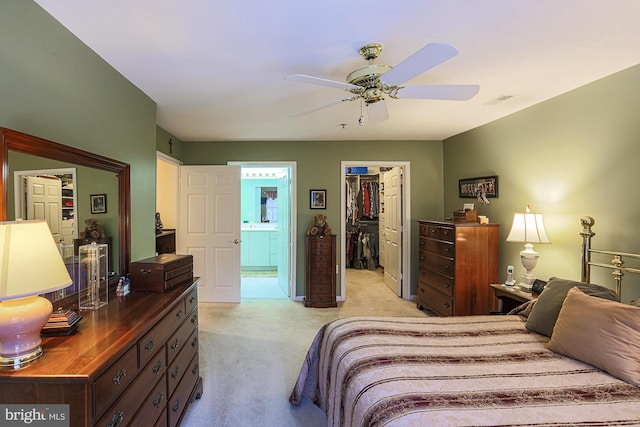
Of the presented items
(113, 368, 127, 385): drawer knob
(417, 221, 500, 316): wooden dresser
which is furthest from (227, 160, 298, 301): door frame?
(113, 368, 127, 385): drawer knob

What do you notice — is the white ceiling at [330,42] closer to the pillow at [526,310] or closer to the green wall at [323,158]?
the green wall at [323,158]

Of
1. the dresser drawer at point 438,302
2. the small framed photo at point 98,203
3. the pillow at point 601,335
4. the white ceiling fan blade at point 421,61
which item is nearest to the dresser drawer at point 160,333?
the small framed photo at point 98,203

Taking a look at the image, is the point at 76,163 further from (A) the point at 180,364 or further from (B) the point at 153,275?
(A) the point at 180,364

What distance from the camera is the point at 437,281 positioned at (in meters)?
3.55

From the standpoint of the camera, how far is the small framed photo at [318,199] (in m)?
4.43

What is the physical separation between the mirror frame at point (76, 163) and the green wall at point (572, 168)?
3.59 metres

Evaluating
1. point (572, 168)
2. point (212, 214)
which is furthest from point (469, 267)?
point (212, 214)

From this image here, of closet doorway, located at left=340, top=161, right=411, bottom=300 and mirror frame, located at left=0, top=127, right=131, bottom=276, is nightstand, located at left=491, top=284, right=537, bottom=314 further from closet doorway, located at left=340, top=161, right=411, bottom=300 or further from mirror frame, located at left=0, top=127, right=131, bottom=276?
mirror frame, located at left=0, top=127, right=131, bottom=276

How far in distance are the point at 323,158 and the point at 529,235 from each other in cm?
277

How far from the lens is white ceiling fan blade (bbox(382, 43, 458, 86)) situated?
128cm

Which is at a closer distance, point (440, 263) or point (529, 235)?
point (529, 235)

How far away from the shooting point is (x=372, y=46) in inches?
69.1

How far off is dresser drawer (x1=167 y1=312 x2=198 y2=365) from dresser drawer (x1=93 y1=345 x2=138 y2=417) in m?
0.40

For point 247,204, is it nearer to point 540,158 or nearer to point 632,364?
point 540,158
